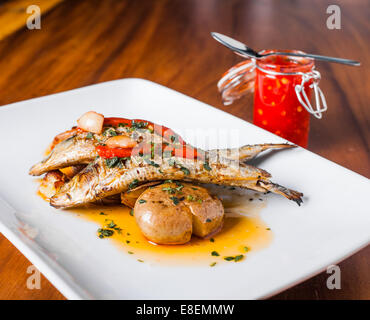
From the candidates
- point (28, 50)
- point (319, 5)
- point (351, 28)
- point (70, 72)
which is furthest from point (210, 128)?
point (319, 5)

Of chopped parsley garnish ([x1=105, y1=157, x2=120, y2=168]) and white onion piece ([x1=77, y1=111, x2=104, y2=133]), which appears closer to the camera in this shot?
chopped parsley garnish ([x1=105, y1=157, x2=120, y2=168])

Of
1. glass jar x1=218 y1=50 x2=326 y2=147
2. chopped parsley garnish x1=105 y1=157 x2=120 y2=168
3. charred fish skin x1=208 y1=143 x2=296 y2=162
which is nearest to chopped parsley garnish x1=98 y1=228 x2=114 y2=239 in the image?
chopped parsley garnish x1=105 y1=157 x2=120 y2=168

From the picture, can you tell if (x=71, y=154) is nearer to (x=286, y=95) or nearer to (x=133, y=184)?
(x=133, y=184)

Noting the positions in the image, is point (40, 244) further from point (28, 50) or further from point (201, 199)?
point (28, 50)

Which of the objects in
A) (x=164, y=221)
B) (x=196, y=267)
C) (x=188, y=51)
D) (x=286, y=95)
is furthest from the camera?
(x=188, y=51)

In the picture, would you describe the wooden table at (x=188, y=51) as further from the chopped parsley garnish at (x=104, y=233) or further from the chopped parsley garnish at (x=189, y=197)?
the chopped parsley garnish at (x=189, y=197)

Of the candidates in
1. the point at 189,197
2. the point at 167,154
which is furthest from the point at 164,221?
the point at 167,154

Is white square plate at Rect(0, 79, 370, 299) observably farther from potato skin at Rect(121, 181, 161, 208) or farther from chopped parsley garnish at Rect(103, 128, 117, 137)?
chopped parsley garnish at Rect(103, 128, 117, 137)
